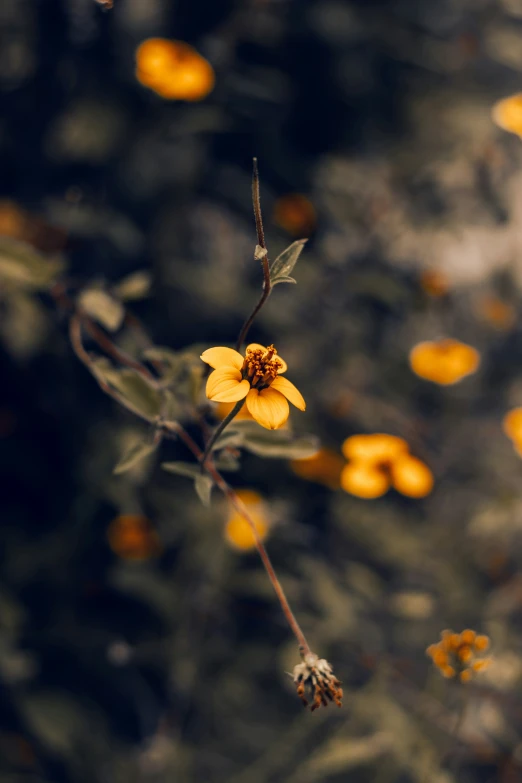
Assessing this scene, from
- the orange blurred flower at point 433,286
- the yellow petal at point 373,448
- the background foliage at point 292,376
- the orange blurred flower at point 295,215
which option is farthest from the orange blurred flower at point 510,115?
the yellow petal at point 373,448

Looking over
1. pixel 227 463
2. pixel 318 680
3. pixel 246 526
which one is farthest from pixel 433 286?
pixel 318 680

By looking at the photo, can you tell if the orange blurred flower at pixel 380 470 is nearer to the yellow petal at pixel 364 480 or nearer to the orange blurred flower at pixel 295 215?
the yellow petal at pixel 364 480

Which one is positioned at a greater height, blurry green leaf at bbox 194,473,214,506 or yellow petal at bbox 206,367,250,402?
yellow petal at bbox 206,367,250,402

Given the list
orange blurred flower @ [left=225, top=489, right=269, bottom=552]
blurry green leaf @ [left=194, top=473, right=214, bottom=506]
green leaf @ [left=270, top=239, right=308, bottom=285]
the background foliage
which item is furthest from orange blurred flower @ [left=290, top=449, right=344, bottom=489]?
green leaf @ [left=270, top=239, right=308, bottom=285]

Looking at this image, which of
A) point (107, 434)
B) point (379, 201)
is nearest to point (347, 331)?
point (379, 201)

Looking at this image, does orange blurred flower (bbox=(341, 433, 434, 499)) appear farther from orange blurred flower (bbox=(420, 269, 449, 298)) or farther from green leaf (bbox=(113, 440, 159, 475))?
green leaf (bbox=(113, 440, 159, 475))
